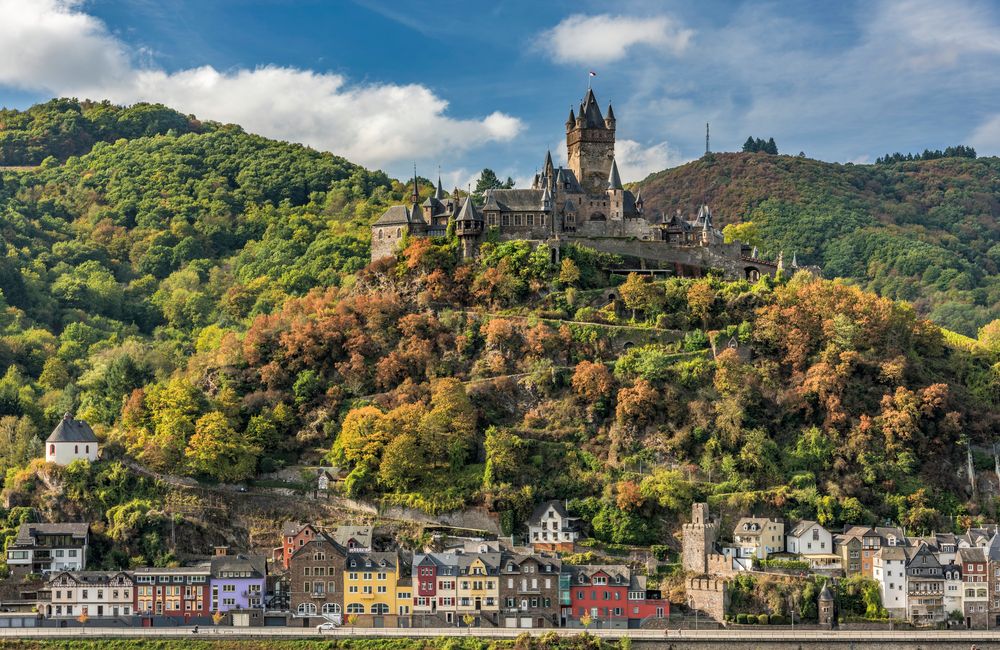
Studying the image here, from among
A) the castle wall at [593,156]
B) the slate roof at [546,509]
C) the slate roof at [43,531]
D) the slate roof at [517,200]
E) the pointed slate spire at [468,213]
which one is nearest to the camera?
the slate roof at [546,509]

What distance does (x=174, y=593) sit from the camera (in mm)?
85312

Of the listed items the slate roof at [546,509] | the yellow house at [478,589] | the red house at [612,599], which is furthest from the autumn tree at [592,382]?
the yellow house at [478,589]

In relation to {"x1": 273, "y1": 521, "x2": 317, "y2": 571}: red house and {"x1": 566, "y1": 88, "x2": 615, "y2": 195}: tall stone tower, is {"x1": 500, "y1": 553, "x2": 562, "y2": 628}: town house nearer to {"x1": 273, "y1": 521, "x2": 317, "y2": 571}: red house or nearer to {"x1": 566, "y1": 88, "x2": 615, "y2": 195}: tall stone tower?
{"x1": 273, "y1": 521, "x2": 317, "y2": 571}: red house

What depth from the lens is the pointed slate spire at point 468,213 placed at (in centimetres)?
10831

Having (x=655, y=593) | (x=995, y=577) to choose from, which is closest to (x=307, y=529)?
(x=655, y=593)

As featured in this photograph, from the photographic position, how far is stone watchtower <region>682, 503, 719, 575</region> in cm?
8400

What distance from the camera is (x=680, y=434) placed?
299ft

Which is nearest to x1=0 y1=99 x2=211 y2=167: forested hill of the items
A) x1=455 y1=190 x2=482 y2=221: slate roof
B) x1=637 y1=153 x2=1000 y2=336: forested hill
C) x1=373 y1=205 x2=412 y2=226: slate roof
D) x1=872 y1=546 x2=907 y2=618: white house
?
x1=637 y1=153 x2=1000 y2=336: forested hill

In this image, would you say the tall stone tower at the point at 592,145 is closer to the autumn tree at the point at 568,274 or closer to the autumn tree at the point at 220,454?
the autumn tree at the point at 568,274

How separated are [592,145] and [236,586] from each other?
48029 millimetres

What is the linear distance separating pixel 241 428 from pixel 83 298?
44715 millimetres

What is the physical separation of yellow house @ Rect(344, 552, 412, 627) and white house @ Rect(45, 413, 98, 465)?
19.5m

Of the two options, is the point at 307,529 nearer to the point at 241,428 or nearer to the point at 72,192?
the point at 241,428

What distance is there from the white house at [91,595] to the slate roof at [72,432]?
35.3 feet
